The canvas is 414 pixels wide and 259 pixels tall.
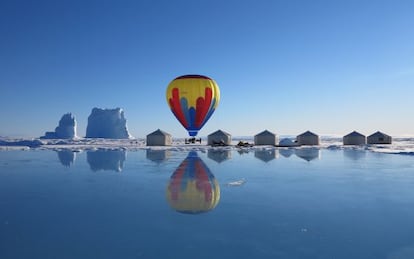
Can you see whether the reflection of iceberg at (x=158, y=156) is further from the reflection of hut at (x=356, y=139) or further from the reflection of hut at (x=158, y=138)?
the reflection of hut at (x=356, y=139)

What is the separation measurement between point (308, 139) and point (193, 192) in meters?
37.7

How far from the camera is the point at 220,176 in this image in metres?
13.5

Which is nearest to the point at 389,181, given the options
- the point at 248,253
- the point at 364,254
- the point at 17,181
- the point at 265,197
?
the point at 265,197

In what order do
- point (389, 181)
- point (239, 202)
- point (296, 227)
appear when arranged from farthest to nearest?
point (389, 181) → point (239, 202) → point (296, 227)

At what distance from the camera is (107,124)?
79875 mm

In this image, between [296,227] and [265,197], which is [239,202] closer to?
[265,197]

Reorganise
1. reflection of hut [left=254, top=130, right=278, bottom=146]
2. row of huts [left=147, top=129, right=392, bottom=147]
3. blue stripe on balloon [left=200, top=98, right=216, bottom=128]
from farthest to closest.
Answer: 1. reflection of hut [left=254, top=130, right=278, bottom=146]
2. row of huts [left=147, top=129, right=392, bottom=147]
3. blue stripe on balloon [left=200, top=98, right=216, bottom=128]

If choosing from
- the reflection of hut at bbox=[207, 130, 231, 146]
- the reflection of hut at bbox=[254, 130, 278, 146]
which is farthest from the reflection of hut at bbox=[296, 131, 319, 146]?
the reflection of hut at bbox=[207, 130, 231, 146]

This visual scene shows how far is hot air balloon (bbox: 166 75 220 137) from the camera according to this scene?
28156 mm

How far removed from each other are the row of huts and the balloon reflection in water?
1152 inches

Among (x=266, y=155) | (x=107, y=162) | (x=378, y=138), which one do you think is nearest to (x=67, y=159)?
(x=107, y=162)

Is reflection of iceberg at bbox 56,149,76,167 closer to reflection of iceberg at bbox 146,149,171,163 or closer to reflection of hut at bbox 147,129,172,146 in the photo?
reflection of iceberg at bbox 146,149,171,163

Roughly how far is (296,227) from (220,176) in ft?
24.3

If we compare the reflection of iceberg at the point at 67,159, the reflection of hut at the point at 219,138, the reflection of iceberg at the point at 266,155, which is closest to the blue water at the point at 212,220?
the reflection of iceberg at the point at 67,159
